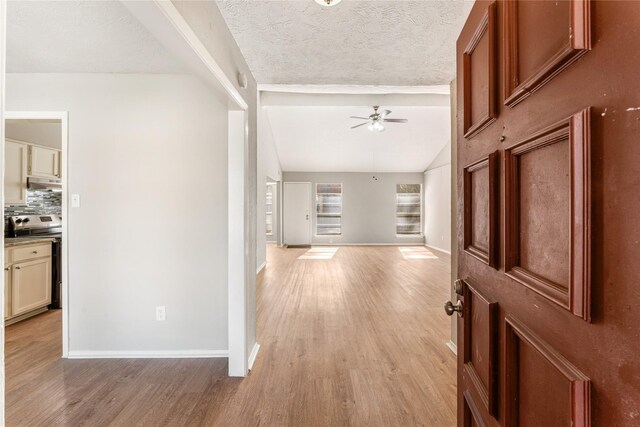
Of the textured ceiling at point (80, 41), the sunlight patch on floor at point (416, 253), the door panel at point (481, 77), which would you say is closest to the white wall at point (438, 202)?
the sunlight patch on floor at point (416, 253)

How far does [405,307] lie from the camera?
142 inches

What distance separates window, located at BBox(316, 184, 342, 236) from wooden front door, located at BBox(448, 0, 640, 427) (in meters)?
8.57

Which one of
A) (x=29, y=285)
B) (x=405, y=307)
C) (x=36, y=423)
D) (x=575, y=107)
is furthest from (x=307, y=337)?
(x=29, y=285)

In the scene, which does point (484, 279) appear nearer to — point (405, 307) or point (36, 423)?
point (36, 423)

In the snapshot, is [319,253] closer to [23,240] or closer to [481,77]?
[23,240]

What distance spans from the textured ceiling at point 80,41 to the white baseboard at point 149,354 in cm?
222

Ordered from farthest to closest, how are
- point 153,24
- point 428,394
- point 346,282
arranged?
1. point 346,282
2. point 428,394
3. point 153,24

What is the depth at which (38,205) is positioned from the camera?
385cm

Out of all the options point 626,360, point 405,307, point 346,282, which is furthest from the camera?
point 346,282

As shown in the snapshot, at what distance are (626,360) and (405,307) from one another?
3403 millimetres

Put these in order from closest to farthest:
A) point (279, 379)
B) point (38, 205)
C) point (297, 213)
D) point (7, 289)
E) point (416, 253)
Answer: point (279, 379)
point (7, 289)
point (38, 205)
point (416, 253)
point (297, 213)

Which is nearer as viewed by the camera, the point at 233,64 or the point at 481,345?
the point at 481,345

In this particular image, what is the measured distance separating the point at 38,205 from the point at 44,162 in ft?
2.01

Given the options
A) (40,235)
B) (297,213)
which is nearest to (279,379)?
(40,235)
